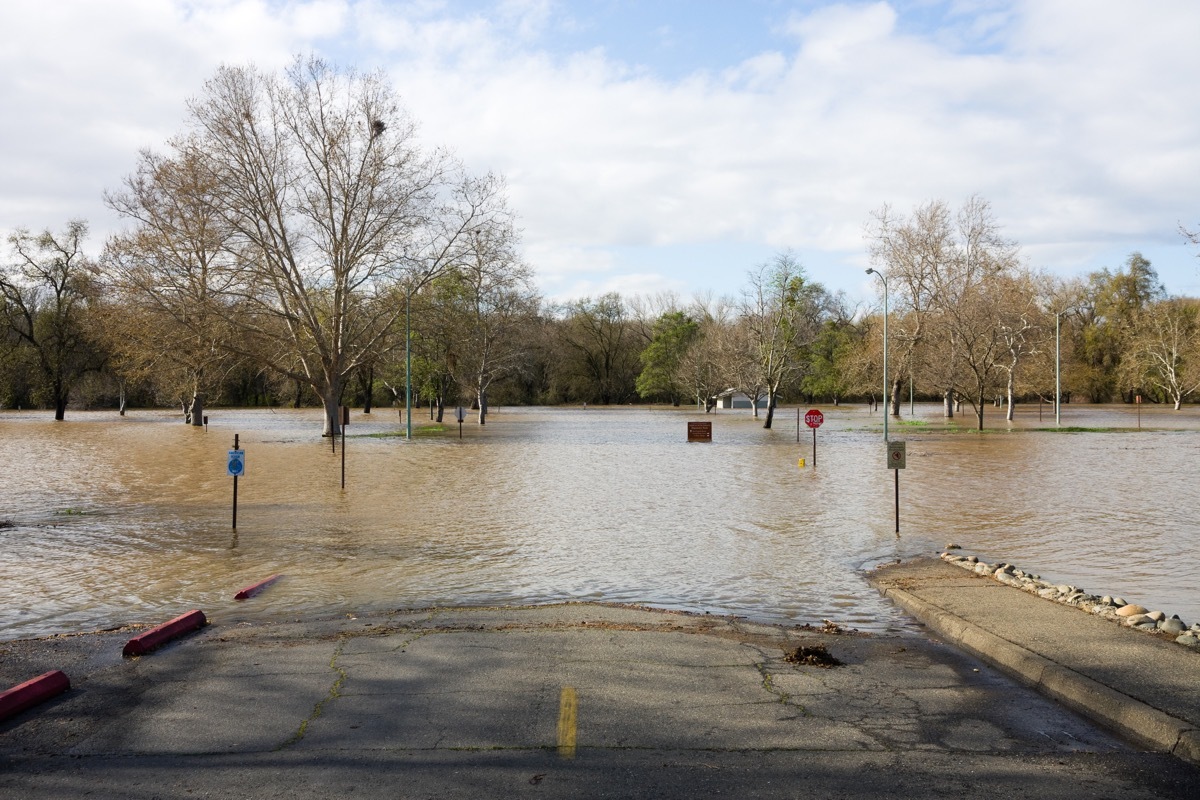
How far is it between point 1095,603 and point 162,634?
8.34 meters

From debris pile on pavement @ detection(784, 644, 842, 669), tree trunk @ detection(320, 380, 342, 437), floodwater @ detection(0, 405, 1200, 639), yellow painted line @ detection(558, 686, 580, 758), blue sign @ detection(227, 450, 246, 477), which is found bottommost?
floodwater @ detection(0, 405, 1200, 639)

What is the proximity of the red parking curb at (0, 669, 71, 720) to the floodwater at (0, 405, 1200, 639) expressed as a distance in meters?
3.11

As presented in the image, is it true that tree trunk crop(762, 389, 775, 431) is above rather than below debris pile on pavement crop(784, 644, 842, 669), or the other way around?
above

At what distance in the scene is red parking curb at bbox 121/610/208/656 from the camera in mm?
7492

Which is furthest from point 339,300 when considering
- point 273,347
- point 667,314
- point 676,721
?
point 667,314

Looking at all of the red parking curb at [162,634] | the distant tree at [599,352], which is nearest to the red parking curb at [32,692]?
the red parking curb at [162,634]

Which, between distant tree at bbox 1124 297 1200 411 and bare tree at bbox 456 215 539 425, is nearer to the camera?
bare tree at bbox 456 215 539 425

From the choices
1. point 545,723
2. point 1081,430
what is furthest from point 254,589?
point 1081,430

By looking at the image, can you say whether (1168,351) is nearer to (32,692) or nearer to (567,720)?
(567,720)

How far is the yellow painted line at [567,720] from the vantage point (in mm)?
5324

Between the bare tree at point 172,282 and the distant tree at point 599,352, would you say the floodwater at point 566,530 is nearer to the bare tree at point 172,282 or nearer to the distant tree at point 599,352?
the bare tree at point 172,282

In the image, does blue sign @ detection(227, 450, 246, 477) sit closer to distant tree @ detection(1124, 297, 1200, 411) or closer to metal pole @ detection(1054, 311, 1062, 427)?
metal pole @ detection(1054, 311, 1062, 427)

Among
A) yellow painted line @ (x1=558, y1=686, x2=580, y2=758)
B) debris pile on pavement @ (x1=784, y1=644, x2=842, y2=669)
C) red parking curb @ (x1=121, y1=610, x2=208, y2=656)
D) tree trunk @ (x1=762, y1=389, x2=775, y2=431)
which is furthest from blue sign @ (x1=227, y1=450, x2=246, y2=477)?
tree trunk @ (x1=762, y1=389, x2=775, y2=431)

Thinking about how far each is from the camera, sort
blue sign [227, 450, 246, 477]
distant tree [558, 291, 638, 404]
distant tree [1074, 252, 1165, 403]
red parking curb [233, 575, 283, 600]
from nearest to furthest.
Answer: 1. red parking curb [233, 575, 283, 600]
2. blue sign [227, 450, 246, 477]
3. distant tree [1074, 252, 1165, 403]
4. distant tree [558, 291, 638, 404]
